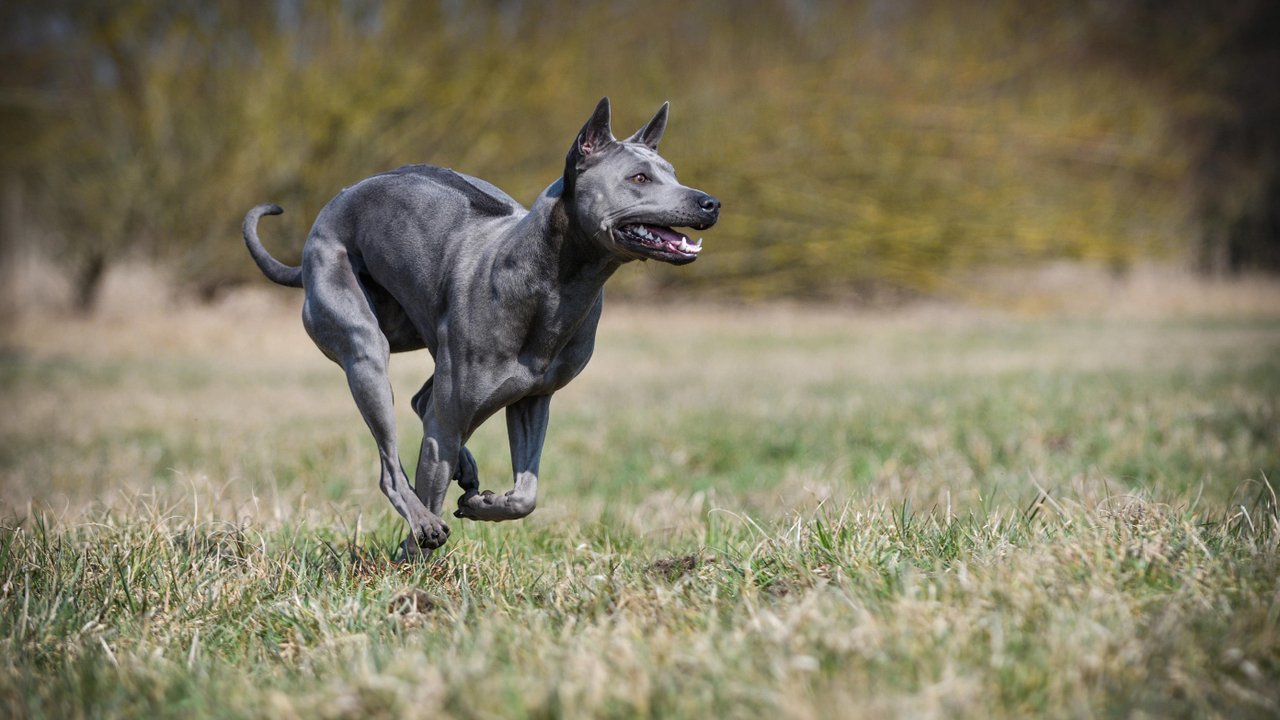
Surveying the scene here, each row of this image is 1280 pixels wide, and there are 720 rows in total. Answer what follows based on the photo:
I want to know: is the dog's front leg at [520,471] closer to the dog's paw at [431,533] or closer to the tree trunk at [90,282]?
the dog's paw at [431,533]

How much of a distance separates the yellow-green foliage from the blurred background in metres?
0.03

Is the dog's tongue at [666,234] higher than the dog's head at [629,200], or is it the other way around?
the dog's head at [629,200]

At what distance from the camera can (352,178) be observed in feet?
41.7

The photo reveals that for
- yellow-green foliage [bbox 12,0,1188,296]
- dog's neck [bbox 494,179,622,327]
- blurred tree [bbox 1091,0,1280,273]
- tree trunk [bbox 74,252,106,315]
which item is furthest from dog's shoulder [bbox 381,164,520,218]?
blurred tree [bbox 1091,0,1280,273]

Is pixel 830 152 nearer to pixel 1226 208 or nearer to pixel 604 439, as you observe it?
pixel 1226 208

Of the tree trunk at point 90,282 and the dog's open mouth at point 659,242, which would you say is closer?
the dog's open mouth at point 659,242

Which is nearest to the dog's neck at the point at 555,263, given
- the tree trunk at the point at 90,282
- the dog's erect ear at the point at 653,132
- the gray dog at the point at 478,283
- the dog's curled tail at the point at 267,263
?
the gray dog at the point at 478,283

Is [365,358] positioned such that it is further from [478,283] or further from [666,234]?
[666,234]

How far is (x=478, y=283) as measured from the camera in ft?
9.65

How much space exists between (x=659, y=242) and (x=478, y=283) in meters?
0.52

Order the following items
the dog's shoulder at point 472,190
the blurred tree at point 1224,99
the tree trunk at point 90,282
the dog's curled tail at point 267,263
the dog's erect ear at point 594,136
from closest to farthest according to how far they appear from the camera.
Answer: the dog's erect ear at point 594,136
the dog's shoulder at point 472,190
the dog's curled tail at point 267,263
the tree trunk at point 90,282
the blurred tree at point 1224,99

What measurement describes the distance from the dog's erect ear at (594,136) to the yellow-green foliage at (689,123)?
1025cm

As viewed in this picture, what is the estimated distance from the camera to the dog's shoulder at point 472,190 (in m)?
3.23

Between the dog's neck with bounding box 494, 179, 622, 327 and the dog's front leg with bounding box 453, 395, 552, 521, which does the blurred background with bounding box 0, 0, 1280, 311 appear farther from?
the dog's neck with bounding box 494, 179, 622, 327
